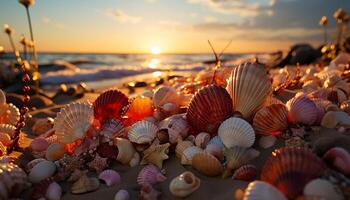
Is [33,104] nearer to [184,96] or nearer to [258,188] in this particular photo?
[184,96]

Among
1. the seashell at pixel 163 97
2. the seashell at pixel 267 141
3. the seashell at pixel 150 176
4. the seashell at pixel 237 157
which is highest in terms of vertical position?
the seashell at pixel 163 97

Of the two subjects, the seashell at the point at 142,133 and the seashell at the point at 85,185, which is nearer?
the seashell at the point at 85,185

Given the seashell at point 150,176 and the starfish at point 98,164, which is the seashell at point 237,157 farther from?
the starfish at point 98,164

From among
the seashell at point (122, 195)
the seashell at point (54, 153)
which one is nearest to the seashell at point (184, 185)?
the seashell at point (122, 195)

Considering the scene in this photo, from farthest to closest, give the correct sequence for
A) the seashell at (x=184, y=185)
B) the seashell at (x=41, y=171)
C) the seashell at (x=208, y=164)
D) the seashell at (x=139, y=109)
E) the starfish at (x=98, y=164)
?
1. the seashell at (x=139, y=109)
2. the starfish at (x=98, y=164)
3. the seashell at (x=41, y=171)
4. the seashell at (x=208, y=164)
5. the seashell at (x=184, y=185)

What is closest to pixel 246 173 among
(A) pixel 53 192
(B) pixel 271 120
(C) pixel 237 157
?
(C) pixel 237 157

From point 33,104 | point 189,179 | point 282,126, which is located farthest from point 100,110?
point 33,104

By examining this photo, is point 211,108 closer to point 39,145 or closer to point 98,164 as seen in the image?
point 98,164
